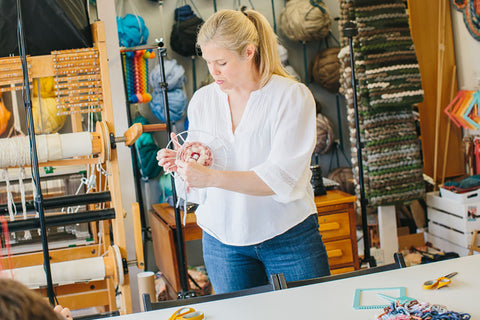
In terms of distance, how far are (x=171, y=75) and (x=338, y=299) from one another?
2.58 m

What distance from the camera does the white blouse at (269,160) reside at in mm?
1723

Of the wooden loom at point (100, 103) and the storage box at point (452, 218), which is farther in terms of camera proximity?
the storage box at point (452, 218)

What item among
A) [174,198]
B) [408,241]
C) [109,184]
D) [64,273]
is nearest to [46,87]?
[109,184]

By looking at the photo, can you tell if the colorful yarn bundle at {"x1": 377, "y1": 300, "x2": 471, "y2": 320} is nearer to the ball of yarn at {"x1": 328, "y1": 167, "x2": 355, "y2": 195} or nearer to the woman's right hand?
the woman's right hand

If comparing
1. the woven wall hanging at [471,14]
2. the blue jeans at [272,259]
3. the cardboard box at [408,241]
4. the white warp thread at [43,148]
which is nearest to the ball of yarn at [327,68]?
the woven wall hanging at [471,14]

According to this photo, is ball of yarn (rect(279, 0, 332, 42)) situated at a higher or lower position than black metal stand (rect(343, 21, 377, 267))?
higher

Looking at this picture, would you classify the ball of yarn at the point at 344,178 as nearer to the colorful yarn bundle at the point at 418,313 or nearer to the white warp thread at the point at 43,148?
the white warp thread at the point at 43,148

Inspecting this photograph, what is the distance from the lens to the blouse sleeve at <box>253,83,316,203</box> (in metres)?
1.71

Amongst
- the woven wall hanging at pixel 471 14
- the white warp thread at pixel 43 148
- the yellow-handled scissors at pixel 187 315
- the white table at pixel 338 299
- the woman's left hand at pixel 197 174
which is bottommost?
the white table at pixel 338 299

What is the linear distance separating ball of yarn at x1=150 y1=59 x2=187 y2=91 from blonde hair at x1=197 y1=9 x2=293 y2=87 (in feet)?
6.73

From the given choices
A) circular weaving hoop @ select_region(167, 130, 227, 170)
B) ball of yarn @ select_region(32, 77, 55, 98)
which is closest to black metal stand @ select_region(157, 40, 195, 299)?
circular weaving hoop @ select_region(167, 130, 227, 170)

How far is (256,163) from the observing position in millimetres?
1781

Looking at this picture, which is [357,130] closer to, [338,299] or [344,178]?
[344,178]

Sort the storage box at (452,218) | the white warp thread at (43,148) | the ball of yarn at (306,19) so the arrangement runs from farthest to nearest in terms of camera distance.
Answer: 1. the ball of yarn at (306,19)
2. the storage box at (452,218)
3. the white warp thread at (43,148)
